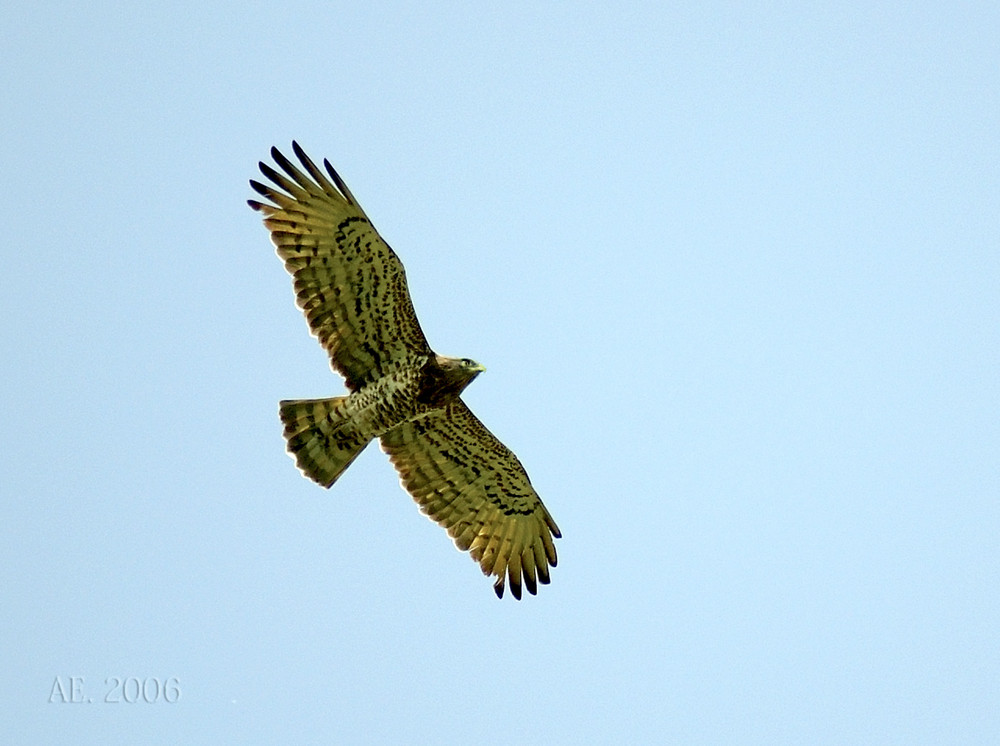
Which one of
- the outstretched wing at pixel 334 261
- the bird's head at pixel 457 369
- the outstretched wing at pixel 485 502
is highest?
the outstretched wing at pixel 334 261

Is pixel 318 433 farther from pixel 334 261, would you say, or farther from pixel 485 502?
pixel 485 502

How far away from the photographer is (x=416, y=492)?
15.9 metres

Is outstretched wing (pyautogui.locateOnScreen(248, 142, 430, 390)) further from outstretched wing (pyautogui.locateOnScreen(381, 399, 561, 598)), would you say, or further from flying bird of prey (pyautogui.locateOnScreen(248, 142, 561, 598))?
outstretched wing (pyautogui.locateOnScreen(381, 399, 561, 598))

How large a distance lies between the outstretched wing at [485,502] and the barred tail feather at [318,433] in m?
0.94

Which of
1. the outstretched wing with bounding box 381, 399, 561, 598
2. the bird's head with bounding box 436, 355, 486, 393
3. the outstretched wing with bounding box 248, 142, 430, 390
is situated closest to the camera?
the outstretched wing with bounding box 248, 142, 430, 390

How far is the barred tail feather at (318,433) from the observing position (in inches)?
579

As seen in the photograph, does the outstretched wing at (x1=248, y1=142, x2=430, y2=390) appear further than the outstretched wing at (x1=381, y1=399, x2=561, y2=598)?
No

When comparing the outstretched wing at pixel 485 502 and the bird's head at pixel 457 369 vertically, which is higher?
the bird's head at pixel 457 369

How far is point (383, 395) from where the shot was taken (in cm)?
1469

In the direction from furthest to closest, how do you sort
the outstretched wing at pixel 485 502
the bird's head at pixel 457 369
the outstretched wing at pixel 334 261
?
the outstretched wing at pixel 485 502 < the bird's head at pixel 457 369 < the outstretched wing at pixel 334 261

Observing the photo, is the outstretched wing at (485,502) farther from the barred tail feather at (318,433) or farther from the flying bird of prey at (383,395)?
the barred tail feather at (318,433)

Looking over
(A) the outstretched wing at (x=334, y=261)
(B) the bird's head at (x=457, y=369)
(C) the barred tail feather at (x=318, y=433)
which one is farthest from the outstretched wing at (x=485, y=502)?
(A) the outstretched wing at (x=334, y=261)

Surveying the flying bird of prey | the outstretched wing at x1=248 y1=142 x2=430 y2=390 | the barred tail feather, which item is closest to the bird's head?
the flying bird of prey

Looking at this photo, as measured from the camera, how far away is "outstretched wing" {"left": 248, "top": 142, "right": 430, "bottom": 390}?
14195 mm
